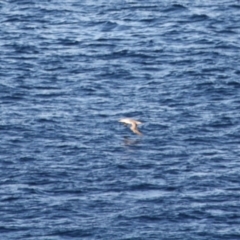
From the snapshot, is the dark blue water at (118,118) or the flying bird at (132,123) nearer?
the dark blue water at (118,118)

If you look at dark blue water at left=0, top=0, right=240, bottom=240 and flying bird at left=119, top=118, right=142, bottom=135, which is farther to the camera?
flying bird at left=119, top=118, right=142, bottom=135

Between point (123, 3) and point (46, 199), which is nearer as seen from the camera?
point (46, 199)

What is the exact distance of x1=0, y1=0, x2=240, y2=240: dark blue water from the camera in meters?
84.1

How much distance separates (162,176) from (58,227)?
1003 cm

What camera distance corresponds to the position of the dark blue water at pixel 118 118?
84.1 meters

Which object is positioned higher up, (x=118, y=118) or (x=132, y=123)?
(x=132, y=123)

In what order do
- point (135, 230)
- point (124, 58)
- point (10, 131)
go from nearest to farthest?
point (135, 230) → point (10, 131) → point (124, 58)

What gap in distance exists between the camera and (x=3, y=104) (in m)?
101

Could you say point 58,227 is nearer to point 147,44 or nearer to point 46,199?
point 46,199

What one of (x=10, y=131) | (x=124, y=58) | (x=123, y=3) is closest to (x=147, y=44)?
(x=124, y=58)

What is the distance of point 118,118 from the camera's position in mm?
98500

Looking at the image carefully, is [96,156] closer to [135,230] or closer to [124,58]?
[135,230]

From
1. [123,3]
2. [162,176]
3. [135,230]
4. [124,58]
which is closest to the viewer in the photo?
[135,230]

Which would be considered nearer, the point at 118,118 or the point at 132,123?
the point at 132,123
